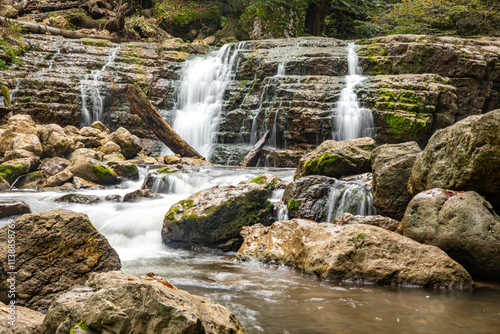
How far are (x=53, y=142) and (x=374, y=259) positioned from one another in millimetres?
9321

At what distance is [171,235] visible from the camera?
22.6ft

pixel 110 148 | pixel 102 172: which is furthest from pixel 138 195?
pixel 110 148

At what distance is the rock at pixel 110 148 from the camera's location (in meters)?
12.0

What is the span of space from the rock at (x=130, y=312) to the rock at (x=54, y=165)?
29.1 ft

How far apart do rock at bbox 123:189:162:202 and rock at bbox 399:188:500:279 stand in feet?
18.2

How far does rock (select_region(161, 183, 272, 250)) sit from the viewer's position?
659 cm

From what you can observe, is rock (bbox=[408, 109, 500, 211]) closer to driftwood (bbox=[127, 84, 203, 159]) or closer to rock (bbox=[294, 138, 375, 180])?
rock (bbox=[294, 138, 375, 180])

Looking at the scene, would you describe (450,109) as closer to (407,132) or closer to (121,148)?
(407,132)

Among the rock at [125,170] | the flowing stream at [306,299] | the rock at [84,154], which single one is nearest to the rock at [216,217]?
the flowing stream at [306,299]

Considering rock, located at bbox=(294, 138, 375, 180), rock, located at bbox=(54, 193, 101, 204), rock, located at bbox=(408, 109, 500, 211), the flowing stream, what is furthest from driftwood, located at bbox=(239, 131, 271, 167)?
rock, located at bbox=(408, 109, 500, 211)

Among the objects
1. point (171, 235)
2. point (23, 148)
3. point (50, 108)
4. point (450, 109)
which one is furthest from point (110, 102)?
point (450, 109)

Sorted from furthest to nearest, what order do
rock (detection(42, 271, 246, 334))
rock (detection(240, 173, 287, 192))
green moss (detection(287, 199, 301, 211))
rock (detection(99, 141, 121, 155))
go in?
1. rock (detection(99, 141, 121, 155))
2. rock (detection(240, 173, 287, 192))
3. green moss (detection(287, 199, 301, 211))
4. rock (detection(42, 271, 246, 334))

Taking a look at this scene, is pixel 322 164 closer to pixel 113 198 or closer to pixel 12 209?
pixel 113 198

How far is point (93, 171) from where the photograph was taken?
396 inches
